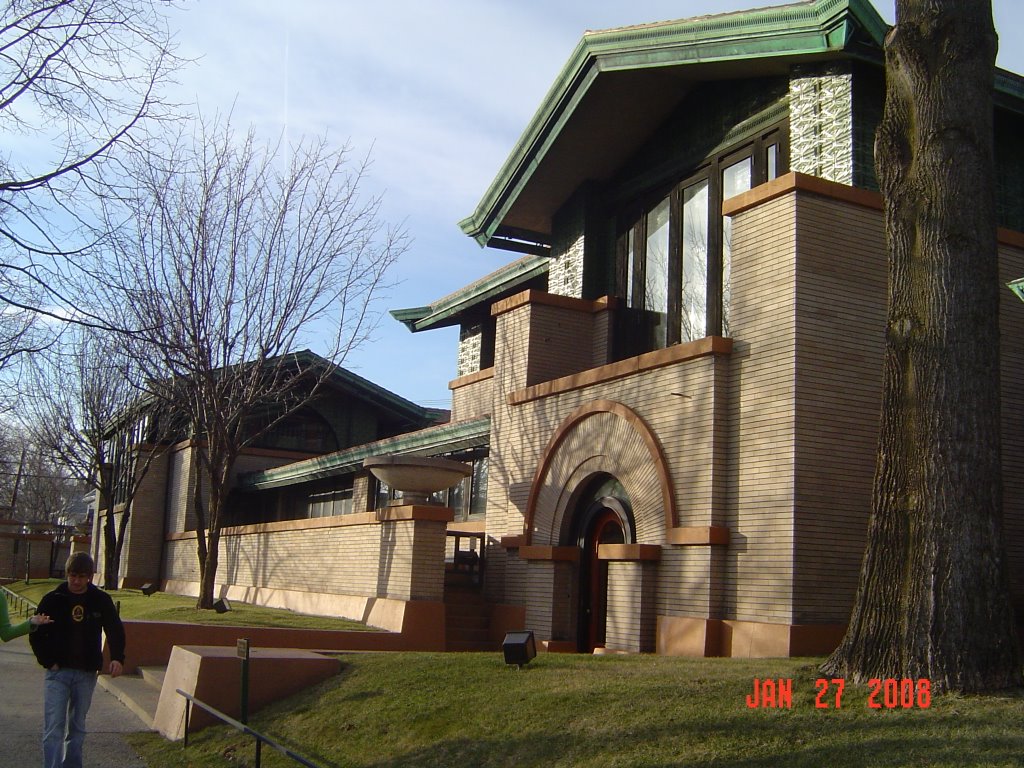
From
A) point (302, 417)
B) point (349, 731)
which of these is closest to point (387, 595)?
point (349, 731)

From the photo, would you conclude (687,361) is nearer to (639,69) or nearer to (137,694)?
(639,69)

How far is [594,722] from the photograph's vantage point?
7988mm

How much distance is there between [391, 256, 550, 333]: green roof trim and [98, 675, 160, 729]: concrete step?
36.2ft

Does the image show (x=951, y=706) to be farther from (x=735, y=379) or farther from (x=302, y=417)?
(x=302, y=417)

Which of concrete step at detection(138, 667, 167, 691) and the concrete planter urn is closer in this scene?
concrete step at detection(138, 667, 167, 691)

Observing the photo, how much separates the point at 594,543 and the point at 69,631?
28.5 ft

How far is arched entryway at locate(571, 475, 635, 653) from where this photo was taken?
15133 millimetres

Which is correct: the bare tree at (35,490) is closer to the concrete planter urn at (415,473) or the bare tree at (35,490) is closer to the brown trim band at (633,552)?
the concrete planter urn at (415,473)

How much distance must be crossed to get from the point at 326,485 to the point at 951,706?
2433 centimetres

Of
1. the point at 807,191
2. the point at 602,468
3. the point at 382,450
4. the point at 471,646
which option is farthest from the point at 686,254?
the point at 382,450

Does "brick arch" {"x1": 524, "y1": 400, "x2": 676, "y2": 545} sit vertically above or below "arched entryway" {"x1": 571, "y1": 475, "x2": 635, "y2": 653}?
above

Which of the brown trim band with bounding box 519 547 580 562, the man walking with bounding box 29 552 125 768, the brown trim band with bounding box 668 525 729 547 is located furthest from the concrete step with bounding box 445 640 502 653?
the man walking with bounding box 29 552 125 768

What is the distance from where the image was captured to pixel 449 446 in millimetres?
20828
